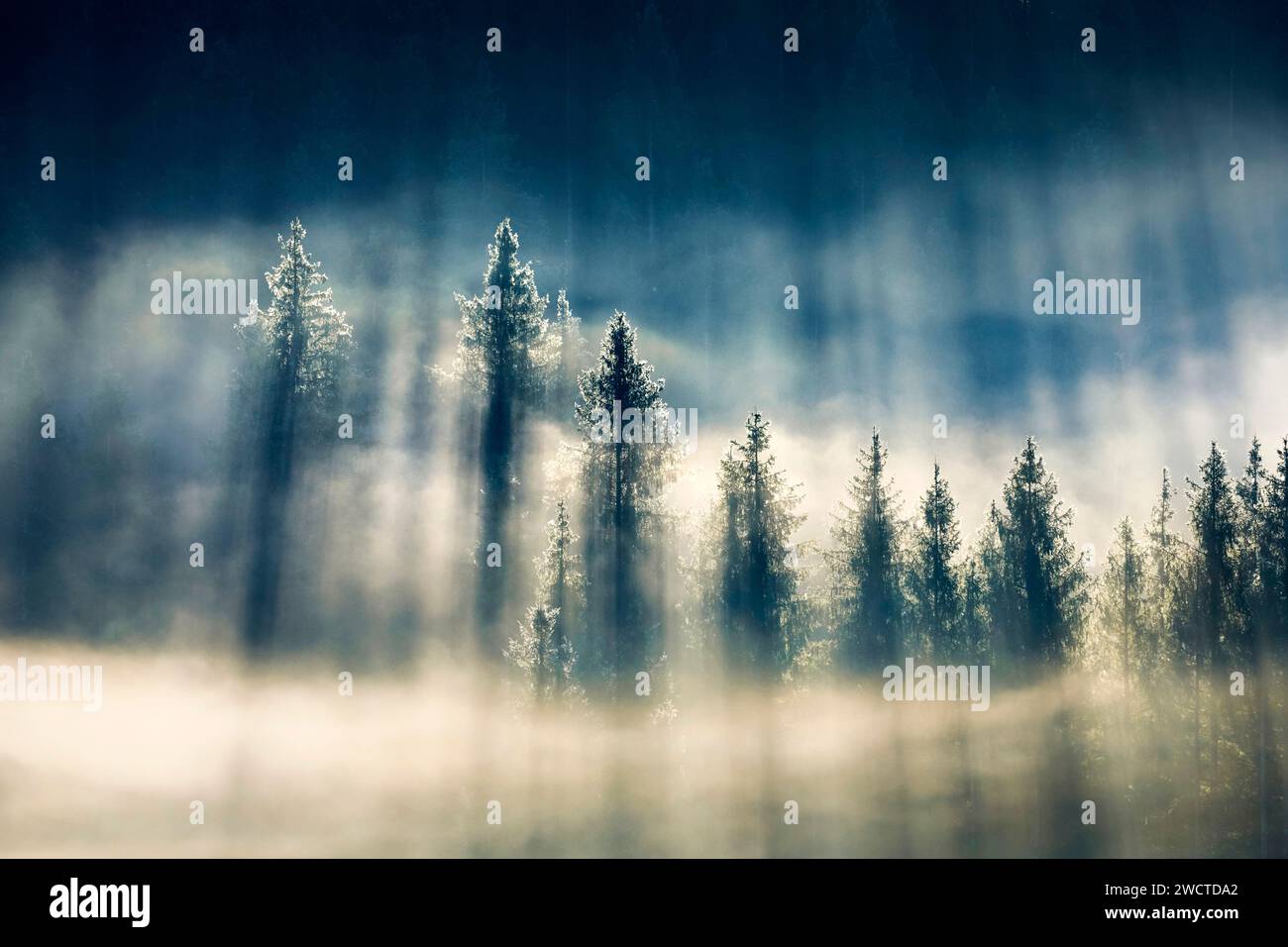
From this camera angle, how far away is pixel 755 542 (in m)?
25.7

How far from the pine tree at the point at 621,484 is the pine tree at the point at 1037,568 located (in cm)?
1007

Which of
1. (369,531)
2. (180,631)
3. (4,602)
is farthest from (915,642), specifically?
(4,602)

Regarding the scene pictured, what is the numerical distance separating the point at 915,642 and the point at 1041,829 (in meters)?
6.39

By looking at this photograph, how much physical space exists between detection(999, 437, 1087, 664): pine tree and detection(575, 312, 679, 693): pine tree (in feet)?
33.0

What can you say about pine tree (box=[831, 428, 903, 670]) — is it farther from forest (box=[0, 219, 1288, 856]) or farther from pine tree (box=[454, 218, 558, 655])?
pine tree (box=[454, 218, 558, 655])

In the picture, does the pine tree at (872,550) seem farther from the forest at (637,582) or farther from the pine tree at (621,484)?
the pine tree at (621,484)

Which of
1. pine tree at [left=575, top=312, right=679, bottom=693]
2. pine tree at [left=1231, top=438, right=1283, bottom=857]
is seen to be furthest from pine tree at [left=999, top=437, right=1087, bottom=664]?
pine tree at [left=575, top=312, right=679, bottom=693]

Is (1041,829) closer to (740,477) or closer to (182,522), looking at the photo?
(740,477)

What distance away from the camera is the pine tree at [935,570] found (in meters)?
26.3

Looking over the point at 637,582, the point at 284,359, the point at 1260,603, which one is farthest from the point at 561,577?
the point at 1260,603

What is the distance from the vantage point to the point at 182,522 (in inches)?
998

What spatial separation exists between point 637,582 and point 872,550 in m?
6.75

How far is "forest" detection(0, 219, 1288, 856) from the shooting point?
971 inches
